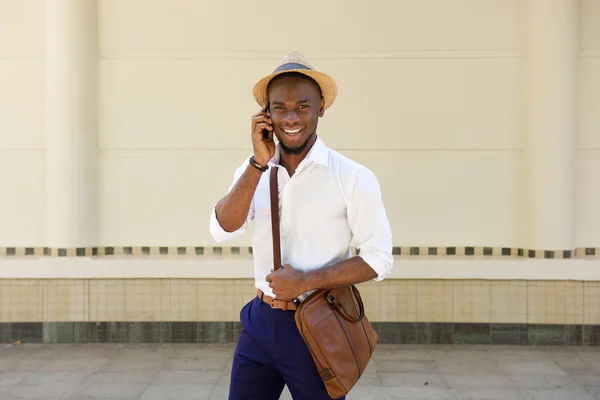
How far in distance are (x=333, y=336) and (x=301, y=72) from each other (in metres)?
0.94

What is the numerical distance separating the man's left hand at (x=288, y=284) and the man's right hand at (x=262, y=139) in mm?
389

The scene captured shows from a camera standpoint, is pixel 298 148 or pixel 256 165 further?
pixel 298 148

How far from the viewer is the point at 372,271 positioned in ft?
7.72

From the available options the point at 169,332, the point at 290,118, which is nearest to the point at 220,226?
the point at 290,118

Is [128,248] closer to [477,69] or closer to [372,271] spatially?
[477,69]

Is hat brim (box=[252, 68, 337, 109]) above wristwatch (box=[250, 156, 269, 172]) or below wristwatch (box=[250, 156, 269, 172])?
above

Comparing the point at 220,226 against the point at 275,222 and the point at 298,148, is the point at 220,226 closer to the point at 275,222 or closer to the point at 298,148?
the point at 275,222

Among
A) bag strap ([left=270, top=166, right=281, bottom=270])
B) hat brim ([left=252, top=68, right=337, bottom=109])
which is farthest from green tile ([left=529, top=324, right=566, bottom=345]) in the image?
bag strap ([left=270, top=166, right=281, bottom=270])

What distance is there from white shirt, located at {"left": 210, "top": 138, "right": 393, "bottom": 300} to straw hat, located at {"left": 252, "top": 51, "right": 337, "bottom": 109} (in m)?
0.22

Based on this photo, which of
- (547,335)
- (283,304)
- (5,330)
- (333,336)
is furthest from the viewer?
(5,330)

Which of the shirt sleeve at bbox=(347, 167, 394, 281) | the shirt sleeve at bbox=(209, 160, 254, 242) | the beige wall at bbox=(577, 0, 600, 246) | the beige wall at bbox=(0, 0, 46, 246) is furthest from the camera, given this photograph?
the beige wall at bbox=(0, 0, 46, 246)

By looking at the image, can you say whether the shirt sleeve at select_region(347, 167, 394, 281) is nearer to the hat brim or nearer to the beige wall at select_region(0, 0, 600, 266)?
the hat brim

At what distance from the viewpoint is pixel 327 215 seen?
242 cm

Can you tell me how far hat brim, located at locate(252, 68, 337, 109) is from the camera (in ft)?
7.91
